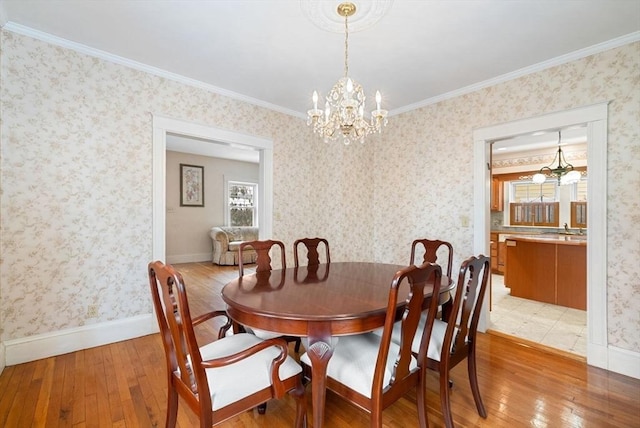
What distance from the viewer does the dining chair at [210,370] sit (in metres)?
1.11

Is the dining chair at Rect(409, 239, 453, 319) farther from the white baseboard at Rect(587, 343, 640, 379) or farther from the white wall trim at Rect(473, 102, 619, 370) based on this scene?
the white baseboard at Rect(587, 343, 640, 379)

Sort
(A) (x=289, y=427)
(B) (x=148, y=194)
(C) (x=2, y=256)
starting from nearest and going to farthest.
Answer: (A) (x=289, y=427) → (C) (x=2, y=256) → (B) (x=148, y=194)

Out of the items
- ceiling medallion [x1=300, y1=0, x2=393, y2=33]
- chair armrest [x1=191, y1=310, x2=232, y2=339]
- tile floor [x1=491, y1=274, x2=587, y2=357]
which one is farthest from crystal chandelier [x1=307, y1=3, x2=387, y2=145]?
tile floor [x1=491, y1=274, x2=587, y2=357]

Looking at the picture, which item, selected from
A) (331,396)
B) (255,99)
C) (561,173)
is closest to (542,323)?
(561,173)

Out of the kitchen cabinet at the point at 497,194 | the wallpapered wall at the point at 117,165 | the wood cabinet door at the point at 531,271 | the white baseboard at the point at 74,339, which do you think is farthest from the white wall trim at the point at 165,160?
the kitchen cabinet at the point at 497,194

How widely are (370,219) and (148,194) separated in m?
2.78

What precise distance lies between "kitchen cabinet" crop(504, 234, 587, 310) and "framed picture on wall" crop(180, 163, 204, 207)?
21.1 ft

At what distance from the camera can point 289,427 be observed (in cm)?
161

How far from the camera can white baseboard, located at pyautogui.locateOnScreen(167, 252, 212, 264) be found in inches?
258

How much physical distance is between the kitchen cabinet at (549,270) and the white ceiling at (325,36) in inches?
99.6

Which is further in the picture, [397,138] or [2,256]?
[397,138]

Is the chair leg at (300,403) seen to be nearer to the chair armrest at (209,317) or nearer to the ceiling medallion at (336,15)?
the chair armrest at (209,317)

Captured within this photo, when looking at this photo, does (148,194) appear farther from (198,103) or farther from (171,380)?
(171,380)

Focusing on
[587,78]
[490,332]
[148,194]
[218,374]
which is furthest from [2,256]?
[587,78]
